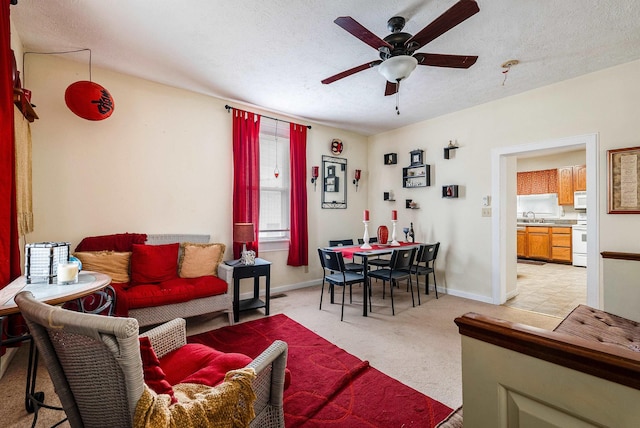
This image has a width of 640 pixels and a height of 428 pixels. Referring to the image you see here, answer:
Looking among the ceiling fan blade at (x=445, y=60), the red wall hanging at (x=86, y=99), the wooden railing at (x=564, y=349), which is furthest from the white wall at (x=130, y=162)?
the wooden railing at (x=564, y=349)

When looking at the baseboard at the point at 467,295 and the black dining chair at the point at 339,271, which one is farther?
the baseboard at the point at 467,295

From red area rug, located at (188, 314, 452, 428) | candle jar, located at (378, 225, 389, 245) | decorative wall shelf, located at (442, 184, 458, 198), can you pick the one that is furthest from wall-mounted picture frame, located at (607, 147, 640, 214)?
red area rug, located at (188, 314, 452, 428)

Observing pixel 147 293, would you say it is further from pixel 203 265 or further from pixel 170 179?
pixel 170 179

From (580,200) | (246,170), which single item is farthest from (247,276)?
(580,200)

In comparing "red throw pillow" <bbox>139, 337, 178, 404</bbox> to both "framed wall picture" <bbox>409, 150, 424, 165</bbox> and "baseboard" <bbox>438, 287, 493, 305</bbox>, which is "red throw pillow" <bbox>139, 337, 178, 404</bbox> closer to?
"baseboard" <bbox>438, 287, 493, 305</bbox>

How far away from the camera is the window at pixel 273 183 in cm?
424

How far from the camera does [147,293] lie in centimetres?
259

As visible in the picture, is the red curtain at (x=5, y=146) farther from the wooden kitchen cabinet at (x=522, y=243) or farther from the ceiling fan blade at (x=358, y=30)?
the wooden kitchen cabinet at (x=522, y=243)

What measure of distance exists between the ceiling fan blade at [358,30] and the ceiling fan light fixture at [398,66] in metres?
0.11

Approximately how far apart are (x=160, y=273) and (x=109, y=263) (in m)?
0.46

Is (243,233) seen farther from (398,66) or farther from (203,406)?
(203,406)

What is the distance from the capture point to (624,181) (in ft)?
9.24

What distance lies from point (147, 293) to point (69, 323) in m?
2.05

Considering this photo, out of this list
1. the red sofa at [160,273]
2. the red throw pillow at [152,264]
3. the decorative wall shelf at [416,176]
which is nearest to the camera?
the red sofa at [160,273]
